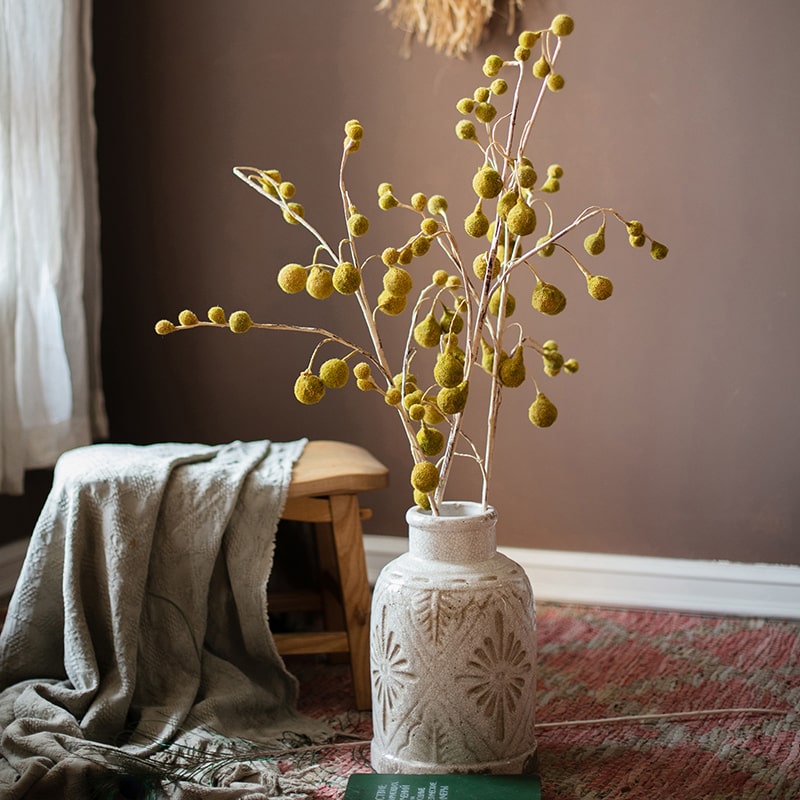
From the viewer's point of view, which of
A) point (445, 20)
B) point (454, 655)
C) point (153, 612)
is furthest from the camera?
point (445, 20)

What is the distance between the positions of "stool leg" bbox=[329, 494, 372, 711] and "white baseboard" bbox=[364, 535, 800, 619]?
2.14 feet

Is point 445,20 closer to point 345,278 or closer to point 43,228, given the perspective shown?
point 43,228

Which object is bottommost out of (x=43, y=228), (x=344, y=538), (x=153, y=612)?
(x=153, y=612)

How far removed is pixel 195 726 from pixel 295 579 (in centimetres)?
52

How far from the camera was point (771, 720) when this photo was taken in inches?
63.0

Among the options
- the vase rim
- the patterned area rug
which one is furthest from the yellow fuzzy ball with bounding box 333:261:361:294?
the patterned area rug

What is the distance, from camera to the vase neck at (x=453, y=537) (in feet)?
4.37

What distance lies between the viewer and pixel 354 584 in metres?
1.67

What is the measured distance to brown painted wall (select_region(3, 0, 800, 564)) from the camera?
6.73ft

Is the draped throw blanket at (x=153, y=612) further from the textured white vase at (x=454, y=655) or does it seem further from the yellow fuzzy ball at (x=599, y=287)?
the yellow fuzzy ball at (x=599, y=287)

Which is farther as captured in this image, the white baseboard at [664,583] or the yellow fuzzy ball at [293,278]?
the white baseboard at [664,583]

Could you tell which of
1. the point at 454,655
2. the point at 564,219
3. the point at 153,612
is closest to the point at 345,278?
the point at 454,655

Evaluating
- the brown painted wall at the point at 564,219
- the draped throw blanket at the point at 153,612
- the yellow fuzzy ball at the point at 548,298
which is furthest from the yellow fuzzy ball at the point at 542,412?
the brown painted wall at the point at 564,219

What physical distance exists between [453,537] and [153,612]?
563 mm
